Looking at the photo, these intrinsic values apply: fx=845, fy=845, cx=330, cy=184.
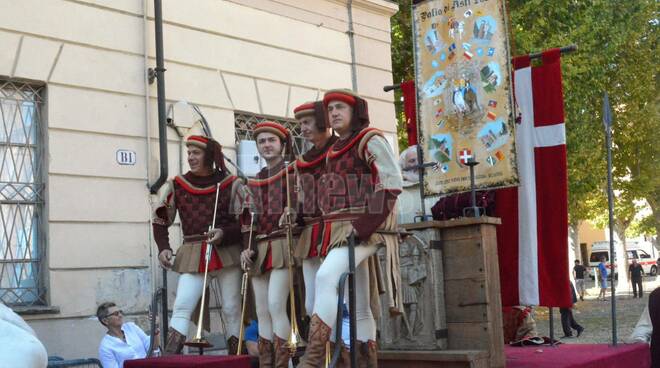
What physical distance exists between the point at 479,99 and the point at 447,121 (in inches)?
12.1

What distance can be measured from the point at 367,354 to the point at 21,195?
374 cm

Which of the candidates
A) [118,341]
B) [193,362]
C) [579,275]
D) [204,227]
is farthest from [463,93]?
[579,275]

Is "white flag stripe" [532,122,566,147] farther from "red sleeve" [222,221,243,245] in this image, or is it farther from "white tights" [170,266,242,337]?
"white tights" [170,266,242,337]

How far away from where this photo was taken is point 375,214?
4496mm

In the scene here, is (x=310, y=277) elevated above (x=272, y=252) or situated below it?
below

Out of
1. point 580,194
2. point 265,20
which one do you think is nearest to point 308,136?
point 265,20

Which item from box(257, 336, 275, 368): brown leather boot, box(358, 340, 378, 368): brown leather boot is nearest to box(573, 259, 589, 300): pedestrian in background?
box(257, 336, 275, 368): brown leather boot

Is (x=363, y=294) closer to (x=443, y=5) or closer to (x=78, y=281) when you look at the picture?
(x=443, y=5)

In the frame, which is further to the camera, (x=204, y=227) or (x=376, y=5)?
(x=376, y=5)

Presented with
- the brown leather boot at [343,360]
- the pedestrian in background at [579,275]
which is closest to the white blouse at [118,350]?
the brown leather boot at [343,360]

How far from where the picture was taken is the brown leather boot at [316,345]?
436 cm

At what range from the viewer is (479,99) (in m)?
6.09

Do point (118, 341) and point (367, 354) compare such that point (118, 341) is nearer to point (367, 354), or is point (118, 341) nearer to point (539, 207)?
point (367, 354)

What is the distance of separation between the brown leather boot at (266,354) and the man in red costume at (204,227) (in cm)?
45
